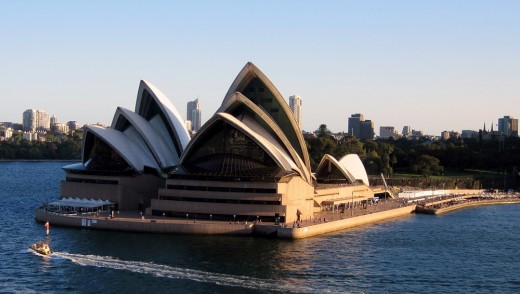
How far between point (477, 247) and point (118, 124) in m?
37.4

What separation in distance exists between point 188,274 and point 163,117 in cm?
3390

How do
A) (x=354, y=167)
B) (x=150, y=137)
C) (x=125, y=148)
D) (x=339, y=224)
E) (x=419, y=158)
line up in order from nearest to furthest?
(x=339, y=224), (x=125, y=148), (x=150, y=137), (x=354, y=167), (x=419, y=158)

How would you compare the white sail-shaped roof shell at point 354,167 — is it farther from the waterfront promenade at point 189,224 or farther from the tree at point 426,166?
the tree at point 426,166

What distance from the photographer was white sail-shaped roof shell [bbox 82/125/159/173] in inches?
2613

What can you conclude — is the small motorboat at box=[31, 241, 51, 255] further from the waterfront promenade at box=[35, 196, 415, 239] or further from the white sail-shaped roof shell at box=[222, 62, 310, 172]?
the white sail-shaped roof shell at box=[222, 62, 310, 172]

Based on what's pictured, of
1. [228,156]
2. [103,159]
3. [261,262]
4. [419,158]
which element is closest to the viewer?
[261,262]

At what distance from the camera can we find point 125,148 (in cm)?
6712

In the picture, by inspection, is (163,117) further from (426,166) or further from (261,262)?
(426,166)

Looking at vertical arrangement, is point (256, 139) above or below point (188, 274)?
above

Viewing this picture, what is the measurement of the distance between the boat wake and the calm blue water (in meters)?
0.06

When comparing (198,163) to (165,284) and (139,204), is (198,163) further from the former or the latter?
(165,284)

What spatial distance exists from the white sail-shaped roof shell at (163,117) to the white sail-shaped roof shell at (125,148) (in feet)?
11.2

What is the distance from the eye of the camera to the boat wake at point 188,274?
123ft

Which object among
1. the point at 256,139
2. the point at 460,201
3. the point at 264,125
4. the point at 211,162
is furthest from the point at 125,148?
the point at 460,201
